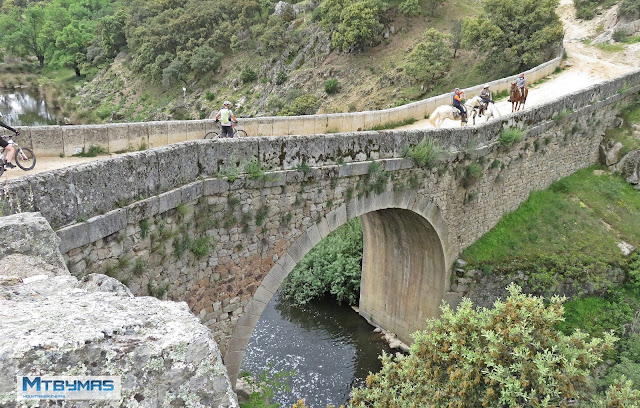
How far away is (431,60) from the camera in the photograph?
28.3 metres

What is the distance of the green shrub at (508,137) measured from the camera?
13.7 meters

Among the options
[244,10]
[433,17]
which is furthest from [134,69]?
[433,17]

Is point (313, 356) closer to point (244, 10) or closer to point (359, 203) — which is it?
point (359, 203)

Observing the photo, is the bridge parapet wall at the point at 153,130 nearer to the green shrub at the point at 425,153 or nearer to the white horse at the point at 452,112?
the white horse at the point at 452,112

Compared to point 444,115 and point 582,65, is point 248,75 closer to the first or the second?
point 582,65

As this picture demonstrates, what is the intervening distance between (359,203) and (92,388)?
27.5 ft

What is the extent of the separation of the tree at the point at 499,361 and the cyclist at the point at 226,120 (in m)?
5.80

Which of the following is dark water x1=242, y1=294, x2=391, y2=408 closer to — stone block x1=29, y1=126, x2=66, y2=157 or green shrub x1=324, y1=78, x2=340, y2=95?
stone block x1=29, y1=126, x2=66, y2=157

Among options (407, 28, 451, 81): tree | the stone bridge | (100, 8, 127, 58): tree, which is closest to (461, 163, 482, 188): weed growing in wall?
the stone bridge

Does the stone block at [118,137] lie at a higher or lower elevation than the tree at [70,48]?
lower

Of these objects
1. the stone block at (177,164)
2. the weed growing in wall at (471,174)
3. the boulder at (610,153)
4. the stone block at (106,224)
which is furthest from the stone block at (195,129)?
the boulder at (610,153)

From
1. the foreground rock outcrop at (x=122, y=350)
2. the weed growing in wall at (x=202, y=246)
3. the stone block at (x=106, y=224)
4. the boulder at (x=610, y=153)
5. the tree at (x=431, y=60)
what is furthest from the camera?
the tree at (x=431, y=60)

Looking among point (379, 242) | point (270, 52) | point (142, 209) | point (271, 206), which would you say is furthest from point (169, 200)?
point (270, 52)

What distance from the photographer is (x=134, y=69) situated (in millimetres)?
46625
